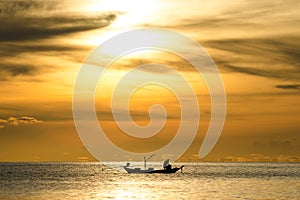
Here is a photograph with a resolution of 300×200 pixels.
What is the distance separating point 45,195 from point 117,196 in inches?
559

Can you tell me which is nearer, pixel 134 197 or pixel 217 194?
pixel 134 197

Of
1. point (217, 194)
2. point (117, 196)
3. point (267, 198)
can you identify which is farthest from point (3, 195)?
point (267, 198)

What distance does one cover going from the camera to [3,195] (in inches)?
4508

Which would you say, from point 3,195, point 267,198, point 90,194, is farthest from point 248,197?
point 3,195

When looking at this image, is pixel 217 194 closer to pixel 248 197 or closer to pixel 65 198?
pixel 248 197

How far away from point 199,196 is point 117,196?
52.2 feet

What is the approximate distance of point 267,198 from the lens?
361ft

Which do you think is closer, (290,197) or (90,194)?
(290,197)

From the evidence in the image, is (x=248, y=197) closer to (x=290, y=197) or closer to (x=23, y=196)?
(x=290, y=197)

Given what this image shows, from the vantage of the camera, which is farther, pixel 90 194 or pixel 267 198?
pixel 90 194

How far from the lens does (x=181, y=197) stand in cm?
11225

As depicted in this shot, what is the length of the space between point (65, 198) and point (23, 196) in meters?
9.82

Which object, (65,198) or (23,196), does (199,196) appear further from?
(23,196)

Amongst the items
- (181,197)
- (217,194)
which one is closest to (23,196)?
(181,197)
